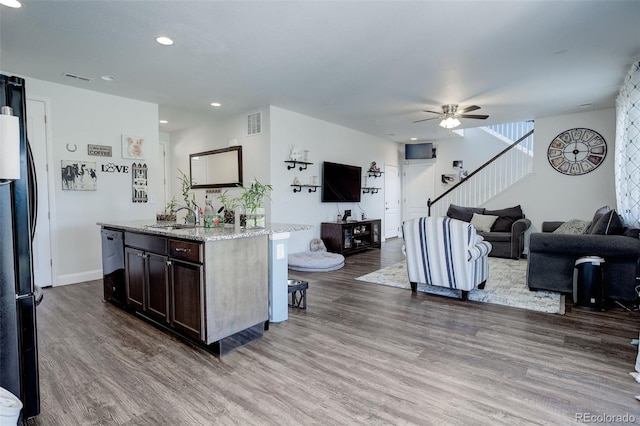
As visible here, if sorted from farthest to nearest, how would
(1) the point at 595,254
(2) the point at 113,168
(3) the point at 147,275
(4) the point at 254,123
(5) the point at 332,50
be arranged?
(4) the point at 254,123 → (2) the point at 113,168 → (1) the point at 595,254 → (5) the point at 332,50 → (3) the point at 147,275

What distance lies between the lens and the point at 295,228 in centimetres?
309

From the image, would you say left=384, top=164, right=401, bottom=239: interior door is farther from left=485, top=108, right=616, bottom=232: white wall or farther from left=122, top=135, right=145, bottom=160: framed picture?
left=122, top=135, right=145, bottom=160: framed picture

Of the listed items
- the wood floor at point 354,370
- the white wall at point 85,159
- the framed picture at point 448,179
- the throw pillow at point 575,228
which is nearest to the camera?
the wood floor at point 354,370

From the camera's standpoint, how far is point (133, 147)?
511 centimetres

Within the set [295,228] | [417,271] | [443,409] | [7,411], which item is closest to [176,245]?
[295,228]

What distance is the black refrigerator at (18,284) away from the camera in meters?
1.56

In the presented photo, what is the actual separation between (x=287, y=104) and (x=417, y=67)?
230cm

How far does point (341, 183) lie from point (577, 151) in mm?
4428

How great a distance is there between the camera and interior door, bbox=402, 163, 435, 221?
30.2 feet

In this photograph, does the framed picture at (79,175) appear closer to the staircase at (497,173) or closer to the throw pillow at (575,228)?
the throw pillow at (575,228)

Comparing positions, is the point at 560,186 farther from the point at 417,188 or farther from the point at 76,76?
the point at 76,76

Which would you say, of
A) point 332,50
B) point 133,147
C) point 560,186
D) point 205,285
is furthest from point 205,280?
point 560,186

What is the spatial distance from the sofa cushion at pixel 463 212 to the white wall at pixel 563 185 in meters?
0.60

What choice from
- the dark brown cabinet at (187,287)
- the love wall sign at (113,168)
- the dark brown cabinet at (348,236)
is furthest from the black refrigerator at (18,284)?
the dark brown cabinet at (348,236)
